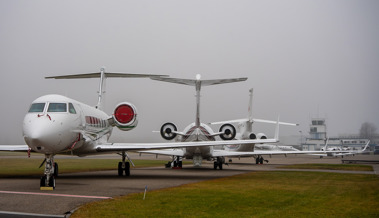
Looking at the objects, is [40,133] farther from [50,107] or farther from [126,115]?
[126,115]

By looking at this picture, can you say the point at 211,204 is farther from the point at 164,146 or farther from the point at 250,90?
the point at 250,90

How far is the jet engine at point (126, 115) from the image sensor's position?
2130 cm

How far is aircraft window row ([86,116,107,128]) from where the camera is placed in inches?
750

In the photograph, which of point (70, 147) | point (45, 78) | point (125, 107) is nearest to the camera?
point (70, 147)

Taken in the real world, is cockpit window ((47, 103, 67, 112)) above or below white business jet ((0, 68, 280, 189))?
above

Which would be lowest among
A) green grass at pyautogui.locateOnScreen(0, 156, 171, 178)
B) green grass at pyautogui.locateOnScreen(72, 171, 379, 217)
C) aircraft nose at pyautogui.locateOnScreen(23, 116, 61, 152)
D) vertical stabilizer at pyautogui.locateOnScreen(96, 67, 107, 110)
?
green grass at pyautogui.locateOnScreen(0, 156, 171, 178)

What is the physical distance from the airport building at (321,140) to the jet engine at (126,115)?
115 m

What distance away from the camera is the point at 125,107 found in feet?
70.1

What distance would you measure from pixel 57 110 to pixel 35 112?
902 millimetres

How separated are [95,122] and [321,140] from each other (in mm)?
126330

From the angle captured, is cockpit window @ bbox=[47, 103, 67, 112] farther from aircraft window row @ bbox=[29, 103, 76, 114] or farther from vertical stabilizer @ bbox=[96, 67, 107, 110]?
vertical stabilizer @ bbox=[96, 67, 107, 110]

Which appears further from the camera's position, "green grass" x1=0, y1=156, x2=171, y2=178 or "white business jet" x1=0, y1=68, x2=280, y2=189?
"green grass" x1=0, y1=156, x2=171, y2=178

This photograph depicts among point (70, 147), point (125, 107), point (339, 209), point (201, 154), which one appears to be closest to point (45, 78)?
point (125, 107)

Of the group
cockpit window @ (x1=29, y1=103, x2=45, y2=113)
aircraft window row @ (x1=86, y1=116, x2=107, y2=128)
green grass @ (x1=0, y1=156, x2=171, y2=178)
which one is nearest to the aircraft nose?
cockpit window @ (x1=29, y1=103, x2=45, y2=113)
